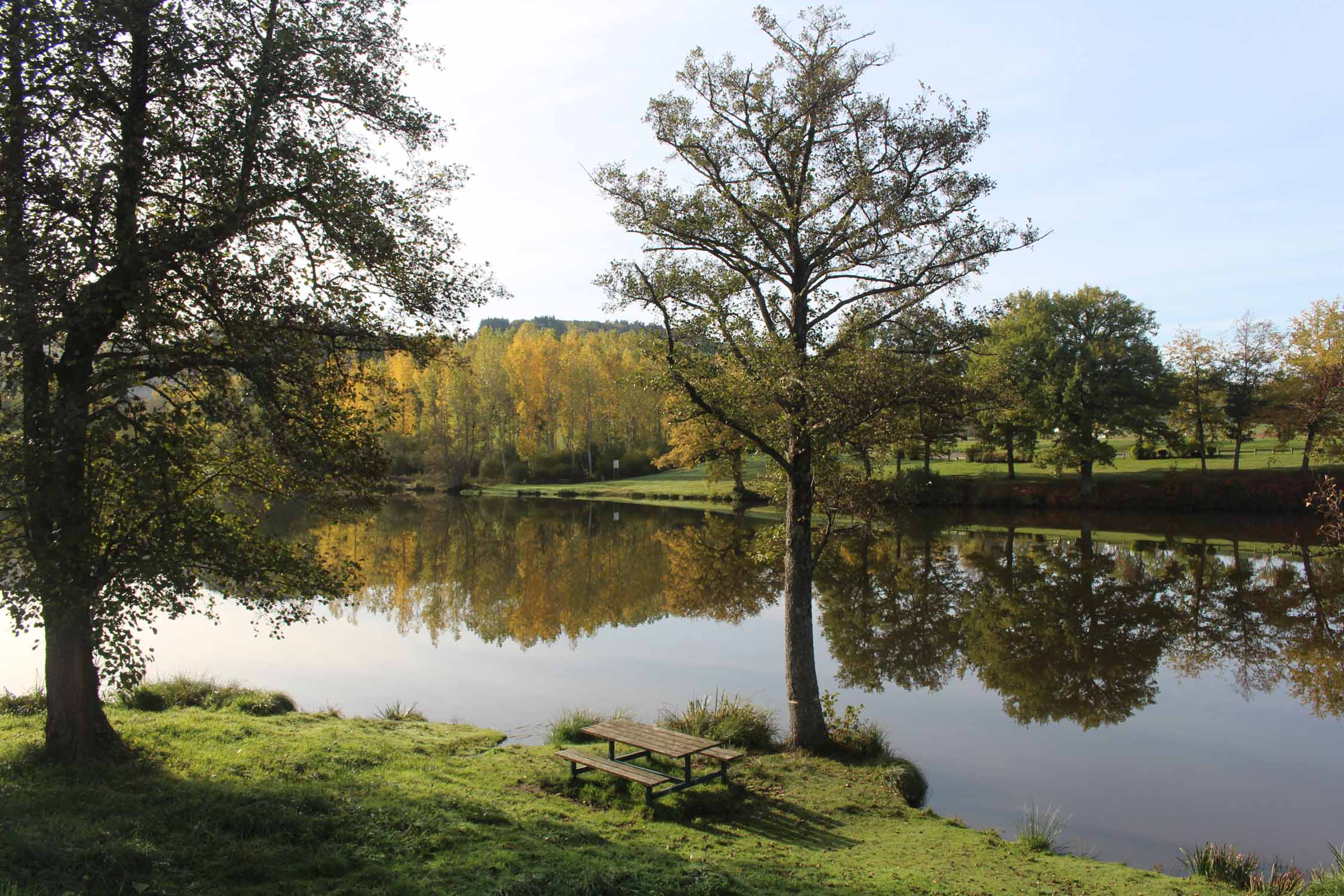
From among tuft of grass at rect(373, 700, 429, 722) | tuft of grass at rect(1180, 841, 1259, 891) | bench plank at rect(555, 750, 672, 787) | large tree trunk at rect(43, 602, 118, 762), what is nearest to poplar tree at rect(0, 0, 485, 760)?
large tree trunk at rect(43, 602, 118, 762)

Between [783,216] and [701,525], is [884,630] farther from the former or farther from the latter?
[701,525]

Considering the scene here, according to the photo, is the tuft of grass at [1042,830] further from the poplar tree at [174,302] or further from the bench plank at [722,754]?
the poplar tree at [174,302]

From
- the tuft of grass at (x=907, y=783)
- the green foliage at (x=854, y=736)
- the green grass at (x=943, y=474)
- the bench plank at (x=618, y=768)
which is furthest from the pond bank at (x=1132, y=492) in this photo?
the bench plank at (x=618, y=768)

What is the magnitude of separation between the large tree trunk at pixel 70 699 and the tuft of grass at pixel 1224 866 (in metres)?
11.4

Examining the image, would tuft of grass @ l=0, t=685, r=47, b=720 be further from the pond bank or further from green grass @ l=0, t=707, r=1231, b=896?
the pond bank

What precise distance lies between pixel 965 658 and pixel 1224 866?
966 centimetres

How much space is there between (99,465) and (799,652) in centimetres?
910

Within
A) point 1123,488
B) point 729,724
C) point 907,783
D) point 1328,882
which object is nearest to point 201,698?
point 729,724

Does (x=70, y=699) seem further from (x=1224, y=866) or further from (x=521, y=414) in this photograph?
(x=521, y=414)

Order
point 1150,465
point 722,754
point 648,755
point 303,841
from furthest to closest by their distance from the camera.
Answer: point 1150,465, point 648,755, point 722,754, point 303,841

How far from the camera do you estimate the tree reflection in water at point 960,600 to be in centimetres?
1698

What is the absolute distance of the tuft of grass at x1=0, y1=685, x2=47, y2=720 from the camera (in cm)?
1057

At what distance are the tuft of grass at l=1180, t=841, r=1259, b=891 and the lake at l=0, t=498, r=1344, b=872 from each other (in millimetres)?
587

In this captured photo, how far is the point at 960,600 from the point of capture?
2366 cm
